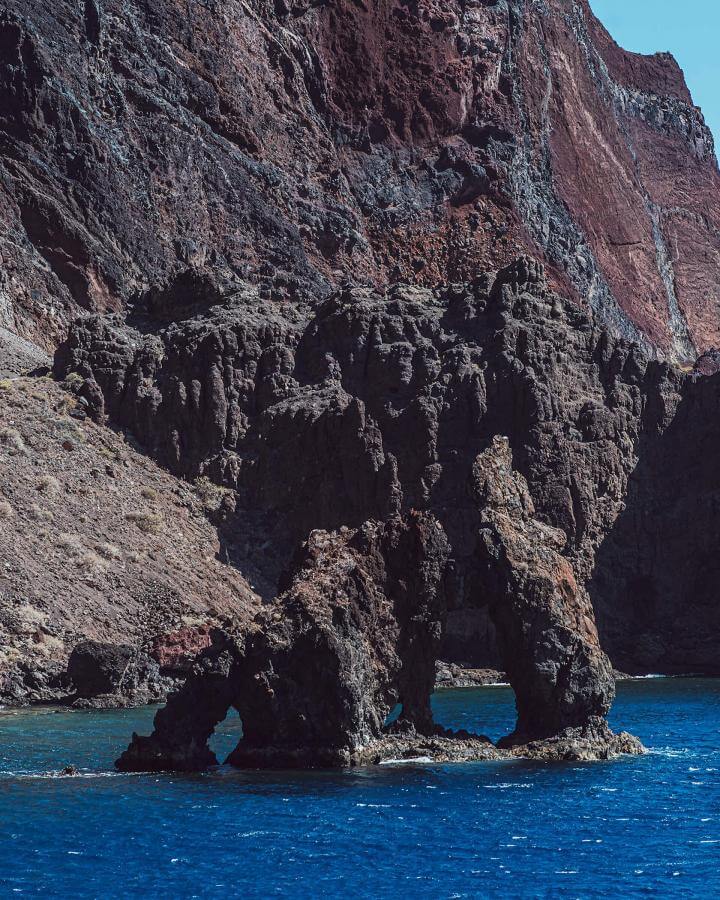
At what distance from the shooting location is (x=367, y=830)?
47062mm

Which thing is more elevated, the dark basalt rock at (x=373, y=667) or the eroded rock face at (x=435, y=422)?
the eroded rock face at (x=435, y=422)

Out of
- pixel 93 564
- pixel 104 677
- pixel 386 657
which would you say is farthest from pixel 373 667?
pixel 93 564

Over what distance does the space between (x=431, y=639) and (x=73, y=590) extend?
43.6 metres

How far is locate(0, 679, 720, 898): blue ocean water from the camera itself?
40.8m

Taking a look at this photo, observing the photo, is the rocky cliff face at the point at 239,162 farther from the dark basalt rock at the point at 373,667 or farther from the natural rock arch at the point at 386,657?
the dark basalt rock at the point at 373,667

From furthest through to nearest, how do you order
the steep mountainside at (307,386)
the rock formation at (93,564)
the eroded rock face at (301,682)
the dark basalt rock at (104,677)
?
the rock formation at (93,564) < the dark basalt rock at (104,677) < the steep mountainside at (307,386) < the eroded rock face at (301,682)

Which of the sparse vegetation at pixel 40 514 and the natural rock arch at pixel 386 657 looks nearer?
the natural rock arch at pixel 386 657

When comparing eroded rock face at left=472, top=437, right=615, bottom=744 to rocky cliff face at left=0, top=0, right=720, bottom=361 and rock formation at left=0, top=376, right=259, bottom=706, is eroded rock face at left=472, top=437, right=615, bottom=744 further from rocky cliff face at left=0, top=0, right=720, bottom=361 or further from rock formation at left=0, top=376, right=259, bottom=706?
rocky cliff face at left=0, top=0, right=720, bottom=361

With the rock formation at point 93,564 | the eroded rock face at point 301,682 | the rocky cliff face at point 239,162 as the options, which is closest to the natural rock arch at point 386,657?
the eroded rock face at point 301,682

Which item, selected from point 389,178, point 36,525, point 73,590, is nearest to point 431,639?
point 73,590

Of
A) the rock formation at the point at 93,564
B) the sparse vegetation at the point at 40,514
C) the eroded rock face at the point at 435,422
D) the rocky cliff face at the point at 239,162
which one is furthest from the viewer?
the rocky cliff face at the point at 239,162

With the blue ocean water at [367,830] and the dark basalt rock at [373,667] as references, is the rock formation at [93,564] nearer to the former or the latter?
the blue ocean water at [367,830]

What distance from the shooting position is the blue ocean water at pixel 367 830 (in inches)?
1604

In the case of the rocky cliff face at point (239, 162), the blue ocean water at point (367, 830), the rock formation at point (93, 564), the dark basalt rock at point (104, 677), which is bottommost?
the blue ocean water at point (367, 830)
